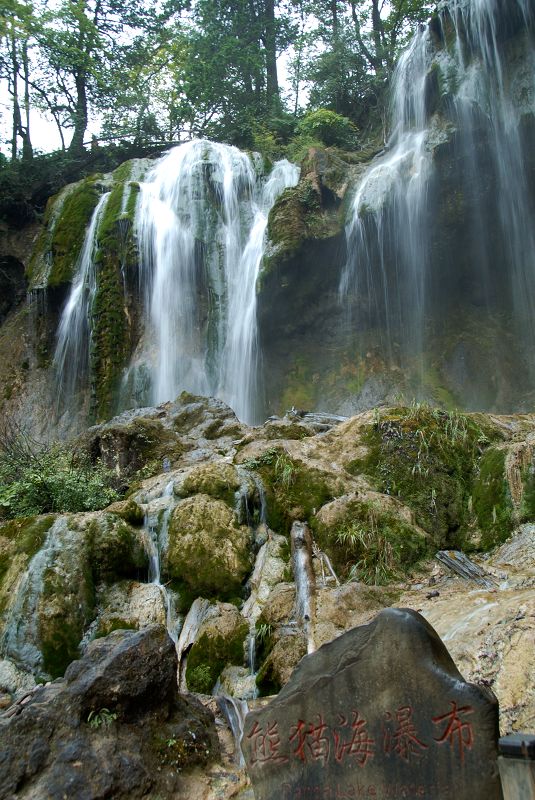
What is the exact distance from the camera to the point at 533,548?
5906 millimetres

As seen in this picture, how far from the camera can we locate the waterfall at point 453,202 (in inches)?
563

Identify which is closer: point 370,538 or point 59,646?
point 59,646

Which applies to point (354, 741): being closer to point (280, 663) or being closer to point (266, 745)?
point (266, 745)

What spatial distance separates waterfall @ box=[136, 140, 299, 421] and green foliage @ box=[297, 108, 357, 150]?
349 cm

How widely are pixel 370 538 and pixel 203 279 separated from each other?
11145mm

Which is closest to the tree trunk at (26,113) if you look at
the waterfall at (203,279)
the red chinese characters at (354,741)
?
the waterfall at (203,279)

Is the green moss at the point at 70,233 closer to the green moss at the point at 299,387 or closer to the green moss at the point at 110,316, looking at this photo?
the green moss at the point at 110,316

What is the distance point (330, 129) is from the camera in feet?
64.7

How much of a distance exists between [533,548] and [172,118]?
21445 mm

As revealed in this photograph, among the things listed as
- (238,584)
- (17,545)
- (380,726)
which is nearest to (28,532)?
(17,545)

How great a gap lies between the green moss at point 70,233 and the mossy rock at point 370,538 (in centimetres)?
1259

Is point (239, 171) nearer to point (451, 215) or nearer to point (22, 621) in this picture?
point (451, 215)

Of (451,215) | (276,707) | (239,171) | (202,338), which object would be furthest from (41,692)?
(239,171)

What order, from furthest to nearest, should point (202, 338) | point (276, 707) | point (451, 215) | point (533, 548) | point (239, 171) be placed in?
point (239, 171) < point (202, 338) < point (451, 215) < point (533, 548) < point (276, 707)
